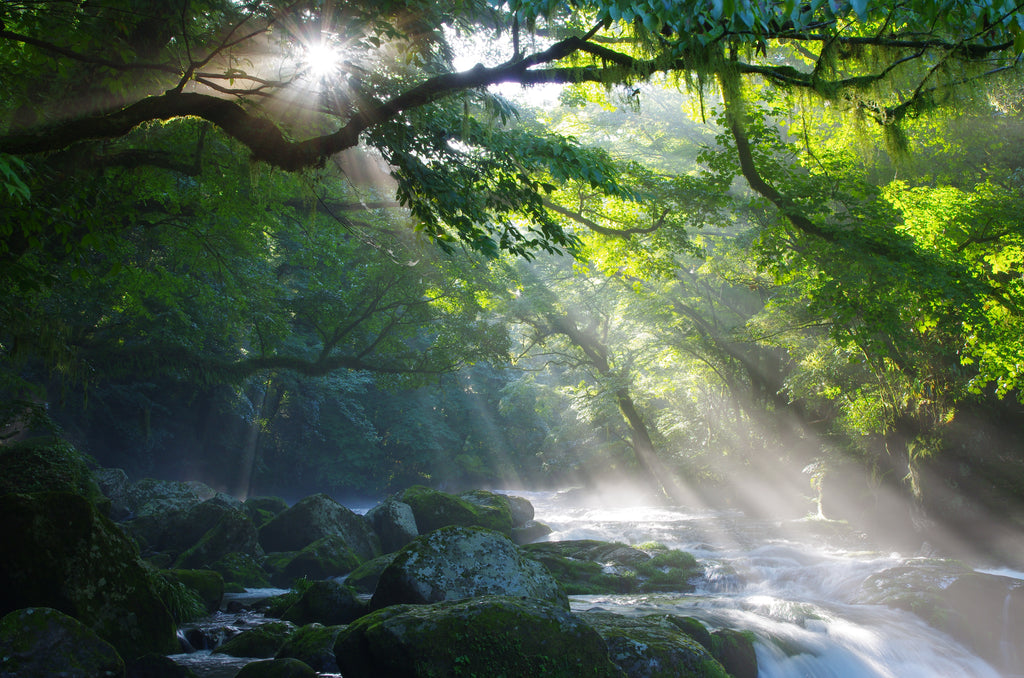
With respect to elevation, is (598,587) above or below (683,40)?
below

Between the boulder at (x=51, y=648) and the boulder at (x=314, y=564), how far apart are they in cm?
670

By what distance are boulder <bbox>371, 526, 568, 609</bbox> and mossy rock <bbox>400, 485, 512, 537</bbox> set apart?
6.84 meters

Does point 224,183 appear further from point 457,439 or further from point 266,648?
point 457,439

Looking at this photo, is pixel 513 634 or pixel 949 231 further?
pixel 949 231

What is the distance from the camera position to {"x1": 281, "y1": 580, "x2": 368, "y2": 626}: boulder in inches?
314

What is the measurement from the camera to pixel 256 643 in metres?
Result: 7.14

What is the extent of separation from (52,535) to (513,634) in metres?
5.00

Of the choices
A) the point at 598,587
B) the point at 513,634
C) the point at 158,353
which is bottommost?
the point at 598,587

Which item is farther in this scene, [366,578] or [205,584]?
[366,578]

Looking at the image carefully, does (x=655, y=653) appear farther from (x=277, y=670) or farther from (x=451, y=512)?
(x=451, y=512)

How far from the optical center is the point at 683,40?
4.05m

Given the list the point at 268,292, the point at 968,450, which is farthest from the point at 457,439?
the point at 968,450

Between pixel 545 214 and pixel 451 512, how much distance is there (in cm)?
1009

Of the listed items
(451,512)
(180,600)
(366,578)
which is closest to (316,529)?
(451,512)
